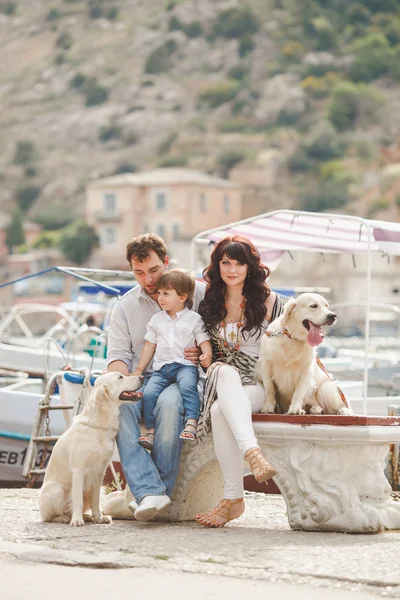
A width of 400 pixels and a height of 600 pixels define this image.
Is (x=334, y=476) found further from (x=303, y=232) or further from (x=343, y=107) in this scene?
(x=343, y=107)

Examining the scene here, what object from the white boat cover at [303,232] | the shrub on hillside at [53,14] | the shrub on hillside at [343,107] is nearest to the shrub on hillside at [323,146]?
the shrub on hillside at [343,107]

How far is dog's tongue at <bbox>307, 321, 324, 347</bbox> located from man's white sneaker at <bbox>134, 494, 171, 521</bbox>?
3.63 feet

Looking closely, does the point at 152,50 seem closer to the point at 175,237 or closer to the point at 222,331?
the point at 175,237

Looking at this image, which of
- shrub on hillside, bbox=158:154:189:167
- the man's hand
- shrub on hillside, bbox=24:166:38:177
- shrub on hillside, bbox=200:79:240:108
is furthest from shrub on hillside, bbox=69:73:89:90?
the man's hand

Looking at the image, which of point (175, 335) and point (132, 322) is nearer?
point (175, 335)

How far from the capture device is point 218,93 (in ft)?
455

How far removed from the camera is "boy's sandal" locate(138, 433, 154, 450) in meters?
6.36

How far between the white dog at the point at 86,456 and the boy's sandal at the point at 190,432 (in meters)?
0.30

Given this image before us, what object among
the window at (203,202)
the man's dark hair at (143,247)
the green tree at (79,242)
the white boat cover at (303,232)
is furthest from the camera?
the green tree at (79,242)

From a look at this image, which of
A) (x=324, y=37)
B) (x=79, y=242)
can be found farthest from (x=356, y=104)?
(x=79, y=242)

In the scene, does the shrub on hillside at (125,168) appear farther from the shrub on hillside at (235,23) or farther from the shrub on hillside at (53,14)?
the shrub on hillside at (53,14)

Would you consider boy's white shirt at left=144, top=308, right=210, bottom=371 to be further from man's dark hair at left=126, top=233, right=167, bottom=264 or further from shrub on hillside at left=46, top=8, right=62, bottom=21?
shrub on hillside at left=46, top=8, right=62, bottom=21

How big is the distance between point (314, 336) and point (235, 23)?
150 m

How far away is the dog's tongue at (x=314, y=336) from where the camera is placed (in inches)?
252
